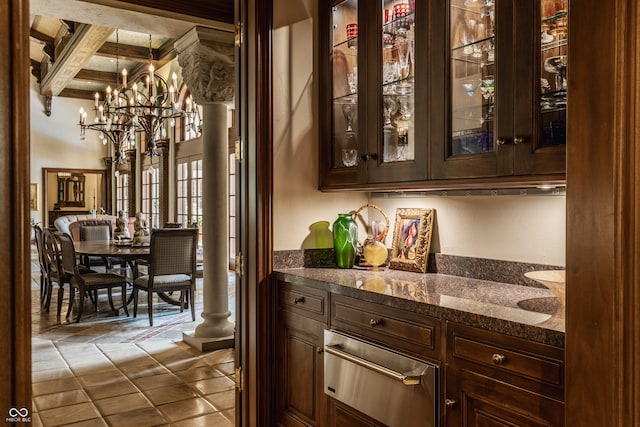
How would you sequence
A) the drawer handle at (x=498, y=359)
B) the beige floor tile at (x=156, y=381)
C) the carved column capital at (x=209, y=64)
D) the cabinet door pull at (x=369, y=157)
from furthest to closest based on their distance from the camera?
1. the carved column capital at (x=209, y=64)
2. the beige floor tile at (x=156, y=381)
3. the cabinet door pull at (x=369, y=157)
4. the drawer handle at (x=498, y=359)

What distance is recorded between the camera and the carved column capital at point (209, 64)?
175 inches

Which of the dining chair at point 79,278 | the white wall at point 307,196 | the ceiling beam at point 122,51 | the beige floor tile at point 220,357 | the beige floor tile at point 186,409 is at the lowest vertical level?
the beige floor tile at point 220,357

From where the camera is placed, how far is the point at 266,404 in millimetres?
2615

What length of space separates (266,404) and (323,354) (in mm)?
536

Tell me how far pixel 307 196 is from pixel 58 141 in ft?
45.3

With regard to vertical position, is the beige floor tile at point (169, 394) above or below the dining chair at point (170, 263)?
below

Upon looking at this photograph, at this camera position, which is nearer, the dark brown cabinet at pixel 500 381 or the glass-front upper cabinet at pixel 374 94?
the dark brown cabinet at pixel 500 381

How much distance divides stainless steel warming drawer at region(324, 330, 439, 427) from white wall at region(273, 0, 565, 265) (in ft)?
2.31

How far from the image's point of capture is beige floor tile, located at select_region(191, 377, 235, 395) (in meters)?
3.50

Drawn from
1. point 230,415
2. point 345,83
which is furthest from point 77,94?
point 345,83

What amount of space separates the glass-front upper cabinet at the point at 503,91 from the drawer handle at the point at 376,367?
800mm

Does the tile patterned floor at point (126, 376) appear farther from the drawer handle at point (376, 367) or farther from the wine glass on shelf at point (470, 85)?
the wine glass on shelf at point (470, 85)

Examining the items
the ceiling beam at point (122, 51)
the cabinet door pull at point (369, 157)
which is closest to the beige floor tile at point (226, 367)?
the cabinet door pull at point (369, 157)

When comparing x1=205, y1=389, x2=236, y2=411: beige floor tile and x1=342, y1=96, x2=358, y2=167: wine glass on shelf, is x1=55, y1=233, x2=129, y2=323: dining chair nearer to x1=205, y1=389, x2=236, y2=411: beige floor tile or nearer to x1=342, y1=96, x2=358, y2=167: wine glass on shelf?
x1=205, y1=389, x2=236, y2=411: beige floor tile
